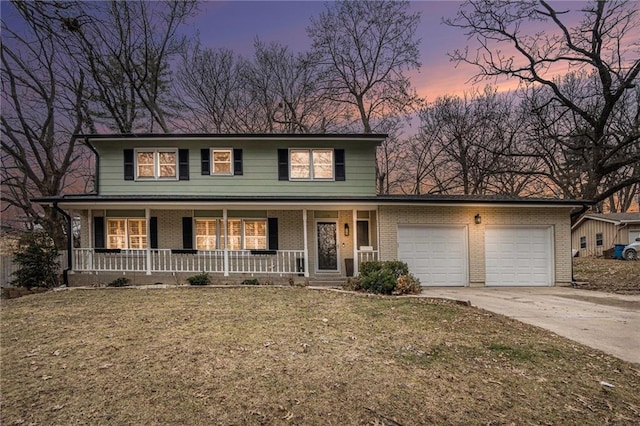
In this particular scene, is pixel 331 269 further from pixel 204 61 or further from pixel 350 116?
pixel 204 61

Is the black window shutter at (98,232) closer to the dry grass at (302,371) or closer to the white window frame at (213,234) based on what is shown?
the white window frame at (213,234)

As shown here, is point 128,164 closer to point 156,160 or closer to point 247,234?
point 156,160

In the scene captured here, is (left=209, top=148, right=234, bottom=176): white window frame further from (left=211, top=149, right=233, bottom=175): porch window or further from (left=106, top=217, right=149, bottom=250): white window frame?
(left=106, top=217, right=149, bottom=250): white window frame

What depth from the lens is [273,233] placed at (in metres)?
13.1

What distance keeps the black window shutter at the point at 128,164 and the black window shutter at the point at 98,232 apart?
6.38 ft

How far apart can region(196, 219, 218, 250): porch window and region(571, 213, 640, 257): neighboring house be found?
26.3 metres

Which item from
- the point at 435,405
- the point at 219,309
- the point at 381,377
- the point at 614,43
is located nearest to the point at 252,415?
the point at 381,377

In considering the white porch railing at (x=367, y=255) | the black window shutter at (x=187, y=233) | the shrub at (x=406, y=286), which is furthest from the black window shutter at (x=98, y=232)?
the shrub at (x=406, y=286)

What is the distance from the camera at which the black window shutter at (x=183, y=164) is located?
13.6 meters

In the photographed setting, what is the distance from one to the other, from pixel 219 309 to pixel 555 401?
636cm

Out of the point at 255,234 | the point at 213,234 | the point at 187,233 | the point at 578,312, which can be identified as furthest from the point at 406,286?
the point at 187,233

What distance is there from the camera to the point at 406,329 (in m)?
6.17

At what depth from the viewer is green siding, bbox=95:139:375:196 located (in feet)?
44.5

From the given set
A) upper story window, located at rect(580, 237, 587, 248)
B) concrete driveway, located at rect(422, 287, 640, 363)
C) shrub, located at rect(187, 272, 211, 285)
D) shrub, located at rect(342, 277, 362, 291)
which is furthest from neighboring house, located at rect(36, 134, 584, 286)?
upper story window, located at rect(580, 237, 587, 248)
